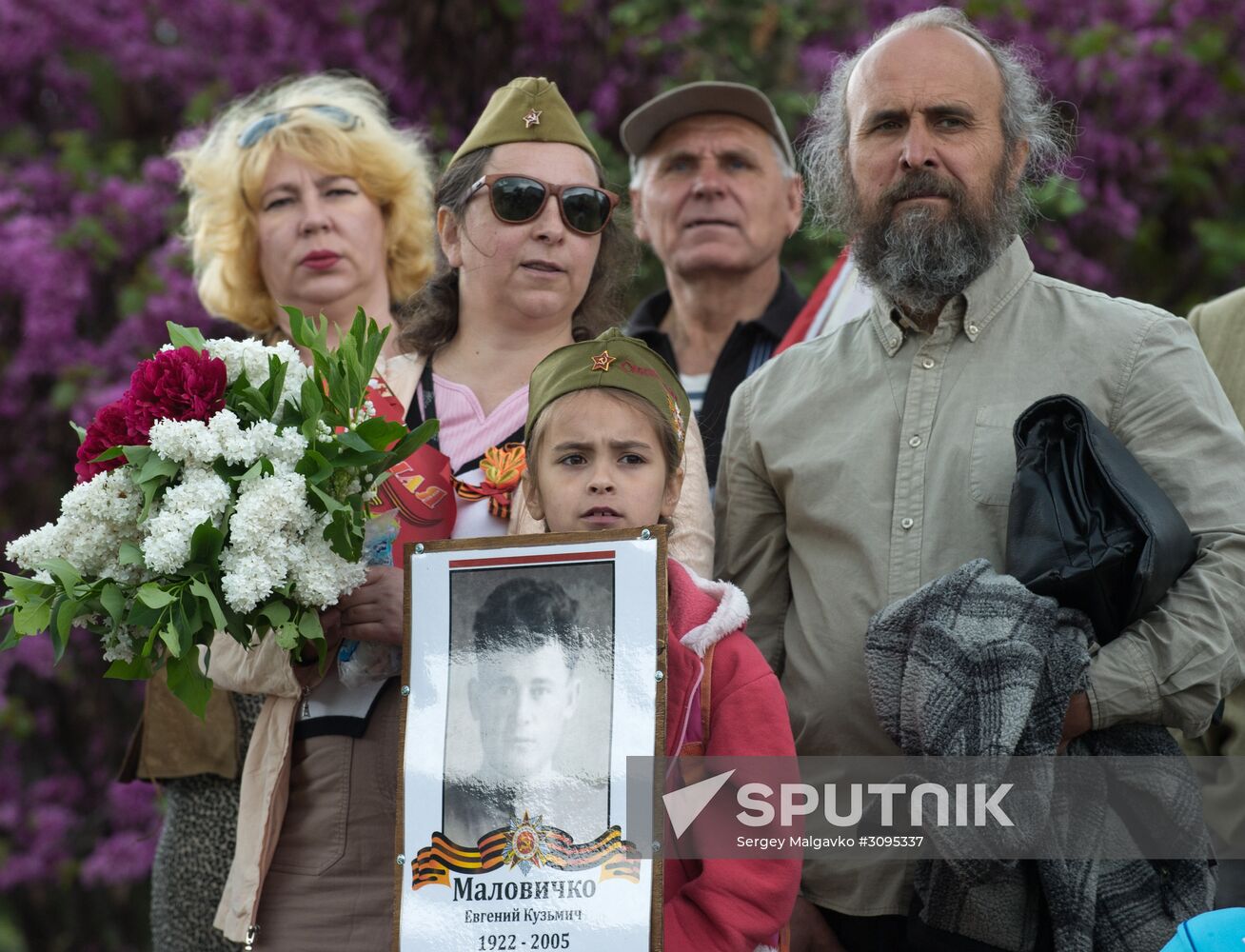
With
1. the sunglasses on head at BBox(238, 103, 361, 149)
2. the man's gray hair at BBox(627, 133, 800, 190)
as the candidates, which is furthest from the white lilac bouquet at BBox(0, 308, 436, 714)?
the man's gray hair at BBox(627, 133, 800, 190)

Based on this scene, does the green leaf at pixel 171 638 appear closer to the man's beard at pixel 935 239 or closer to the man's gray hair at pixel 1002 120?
the man's beard at pixel 935 239

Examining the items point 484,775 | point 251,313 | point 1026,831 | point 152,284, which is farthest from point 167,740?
point 152,284

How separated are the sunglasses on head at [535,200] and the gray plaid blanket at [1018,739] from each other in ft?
3.98

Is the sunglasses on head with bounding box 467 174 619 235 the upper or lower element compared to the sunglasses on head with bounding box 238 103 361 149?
lower

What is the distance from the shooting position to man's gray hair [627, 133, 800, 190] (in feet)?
17.2

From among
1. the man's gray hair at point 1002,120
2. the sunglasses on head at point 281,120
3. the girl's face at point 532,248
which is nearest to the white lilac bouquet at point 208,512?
the girl's face at point 532,248

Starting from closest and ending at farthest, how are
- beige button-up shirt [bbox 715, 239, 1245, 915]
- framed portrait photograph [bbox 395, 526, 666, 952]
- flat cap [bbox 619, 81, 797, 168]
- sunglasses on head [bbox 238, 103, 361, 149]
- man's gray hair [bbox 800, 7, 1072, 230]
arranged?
1. framed portrait photograph [bbox 395, 526, 666, 952]
2. beige button-up shirt [bbox 715, 239, 1245, 915]
3. man's gray hair [bbox 800, 7, 1072, 230]
4. sunglasses on head [bbox 238, 103, 361, 149]
5. flat cap [bbox 619, 81, 797, 168]

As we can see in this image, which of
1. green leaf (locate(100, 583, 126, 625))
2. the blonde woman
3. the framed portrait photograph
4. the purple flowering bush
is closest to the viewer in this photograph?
the framed portrait photograph

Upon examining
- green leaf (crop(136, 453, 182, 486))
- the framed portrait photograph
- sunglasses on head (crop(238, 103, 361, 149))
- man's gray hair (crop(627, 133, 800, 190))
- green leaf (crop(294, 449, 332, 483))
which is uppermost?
man's gray hair (crop(627, 133, 800, 190))

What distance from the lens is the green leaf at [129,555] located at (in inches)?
113

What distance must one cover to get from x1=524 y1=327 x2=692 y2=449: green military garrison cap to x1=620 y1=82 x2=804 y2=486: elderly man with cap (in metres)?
1.66

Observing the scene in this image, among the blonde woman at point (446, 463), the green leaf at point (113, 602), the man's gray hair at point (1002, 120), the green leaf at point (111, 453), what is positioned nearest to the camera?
the green leaf at point (113, 602)

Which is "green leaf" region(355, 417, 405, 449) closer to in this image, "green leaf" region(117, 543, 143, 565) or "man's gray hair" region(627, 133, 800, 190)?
"green leaf" region(117, 543, 143, 565)

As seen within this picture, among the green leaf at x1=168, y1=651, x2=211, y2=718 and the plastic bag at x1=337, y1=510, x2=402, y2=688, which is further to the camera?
the plastic bag at x1=337, y1=510, x2=402, y2=688
